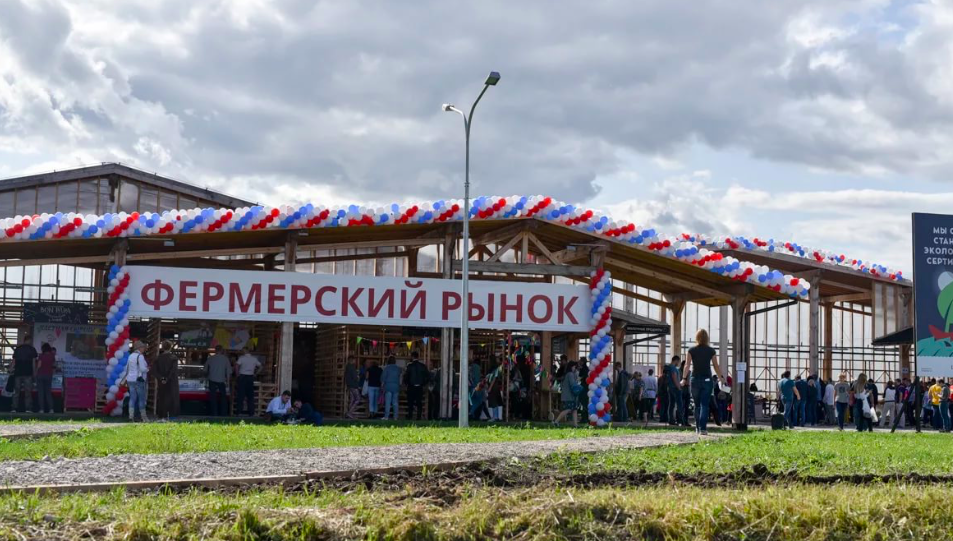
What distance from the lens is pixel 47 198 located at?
3130 cm

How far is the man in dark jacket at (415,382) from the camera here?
2641 cm

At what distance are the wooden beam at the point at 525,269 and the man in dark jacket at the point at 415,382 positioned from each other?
8.53ft

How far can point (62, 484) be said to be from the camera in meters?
9.10

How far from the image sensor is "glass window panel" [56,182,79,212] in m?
31.4

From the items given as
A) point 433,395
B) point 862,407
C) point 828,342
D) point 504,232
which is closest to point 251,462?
point 504,232

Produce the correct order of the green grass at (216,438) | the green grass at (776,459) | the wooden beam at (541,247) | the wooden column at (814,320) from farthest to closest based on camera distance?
the wooden column at (814,320) → the wooden beam at (541,247) → the green grass at (216,438) → the green grass at (776,459)

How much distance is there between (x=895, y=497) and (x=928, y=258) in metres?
16.9

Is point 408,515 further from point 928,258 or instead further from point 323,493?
point 928,258

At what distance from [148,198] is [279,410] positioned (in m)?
12.5

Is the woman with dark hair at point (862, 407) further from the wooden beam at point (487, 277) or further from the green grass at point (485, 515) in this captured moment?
the green grass at point (485, 515)

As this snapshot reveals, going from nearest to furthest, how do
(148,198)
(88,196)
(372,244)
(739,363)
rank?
(372,244) → (739,363) → (88,196) → (148,198)

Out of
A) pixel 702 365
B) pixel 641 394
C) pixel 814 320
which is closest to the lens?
pixel 702 365

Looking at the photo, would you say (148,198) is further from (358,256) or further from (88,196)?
(358,256)

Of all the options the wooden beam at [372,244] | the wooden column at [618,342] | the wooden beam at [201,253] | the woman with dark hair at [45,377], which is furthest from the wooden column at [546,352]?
the woman with dark hair at [45,377]
